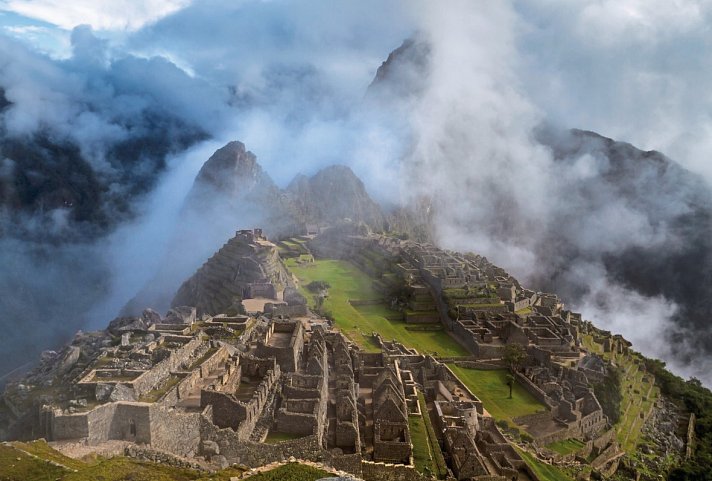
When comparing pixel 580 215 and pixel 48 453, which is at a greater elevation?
pixel 580 215

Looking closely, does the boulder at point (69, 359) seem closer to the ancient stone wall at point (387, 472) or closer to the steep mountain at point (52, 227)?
the ancient stone wall at point (387, 472)

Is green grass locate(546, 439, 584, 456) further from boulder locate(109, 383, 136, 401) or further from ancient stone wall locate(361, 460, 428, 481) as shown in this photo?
boulder locate(109, 383, 136, 401)

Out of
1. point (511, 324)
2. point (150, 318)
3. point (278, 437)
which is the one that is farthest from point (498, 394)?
point (278, 437)

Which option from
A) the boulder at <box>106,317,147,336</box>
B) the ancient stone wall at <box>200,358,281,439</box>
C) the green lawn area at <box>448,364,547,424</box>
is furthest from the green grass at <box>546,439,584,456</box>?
the boulder at <box>106,317,147,336</box>

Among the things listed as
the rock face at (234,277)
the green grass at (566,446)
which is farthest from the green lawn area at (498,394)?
the rock face at (234,277)

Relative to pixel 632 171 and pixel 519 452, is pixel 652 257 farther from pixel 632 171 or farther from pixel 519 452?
pixel 519 452

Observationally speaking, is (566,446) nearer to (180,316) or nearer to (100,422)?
(180,316)
